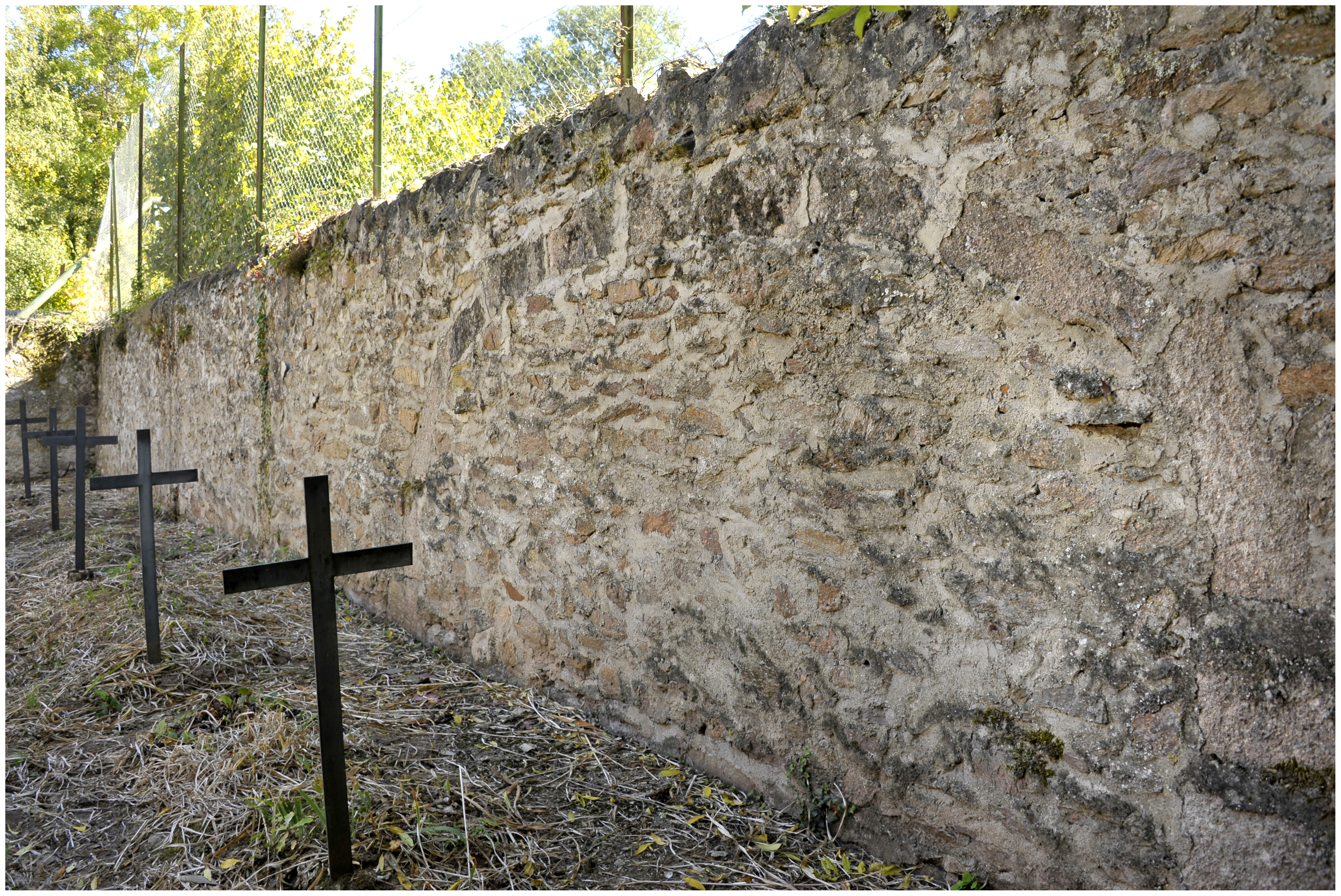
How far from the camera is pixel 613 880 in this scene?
2.08 meters

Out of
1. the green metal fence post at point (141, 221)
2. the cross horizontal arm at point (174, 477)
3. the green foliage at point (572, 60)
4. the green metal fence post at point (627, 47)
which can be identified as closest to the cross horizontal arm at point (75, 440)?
the cross horizontal arm at point (174, 477)

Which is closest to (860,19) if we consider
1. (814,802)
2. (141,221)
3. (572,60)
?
(814,802)

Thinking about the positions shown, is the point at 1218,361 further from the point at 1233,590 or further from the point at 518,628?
the point at 518,628

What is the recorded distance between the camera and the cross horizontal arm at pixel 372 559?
2.21m

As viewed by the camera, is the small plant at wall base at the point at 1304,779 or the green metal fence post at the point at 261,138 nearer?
the small plant at wall base at the point at 1304,779

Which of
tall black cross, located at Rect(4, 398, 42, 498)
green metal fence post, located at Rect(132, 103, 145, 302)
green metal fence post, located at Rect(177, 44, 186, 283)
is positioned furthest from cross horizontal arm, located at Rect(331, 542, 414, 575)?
green metal fence post, located at Rect(132, 103, 145, 302)

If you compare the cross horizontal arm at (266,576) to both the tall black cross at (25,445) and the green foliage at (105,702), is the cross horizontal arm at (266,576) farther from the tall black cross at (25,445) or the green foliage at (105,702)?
the tall black cross at (25,445)

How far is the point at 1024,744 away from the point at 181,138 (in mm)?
9467

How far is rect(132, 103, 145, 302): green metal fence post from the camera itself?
962 cm

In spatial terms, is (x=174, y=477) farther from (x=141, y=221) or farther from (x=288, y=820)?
(x=141, y=221)

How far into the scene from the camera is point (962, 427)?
1.92 m

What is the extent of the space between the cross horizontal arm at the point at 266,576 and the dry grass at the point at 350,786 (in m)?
0.64

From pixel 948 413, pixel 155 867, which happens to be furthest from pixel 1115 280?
pixel 155 867

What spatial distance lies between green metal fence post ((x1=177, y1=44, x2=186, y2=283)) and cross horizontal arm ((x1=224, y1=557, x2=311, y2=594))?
738 centimetres
